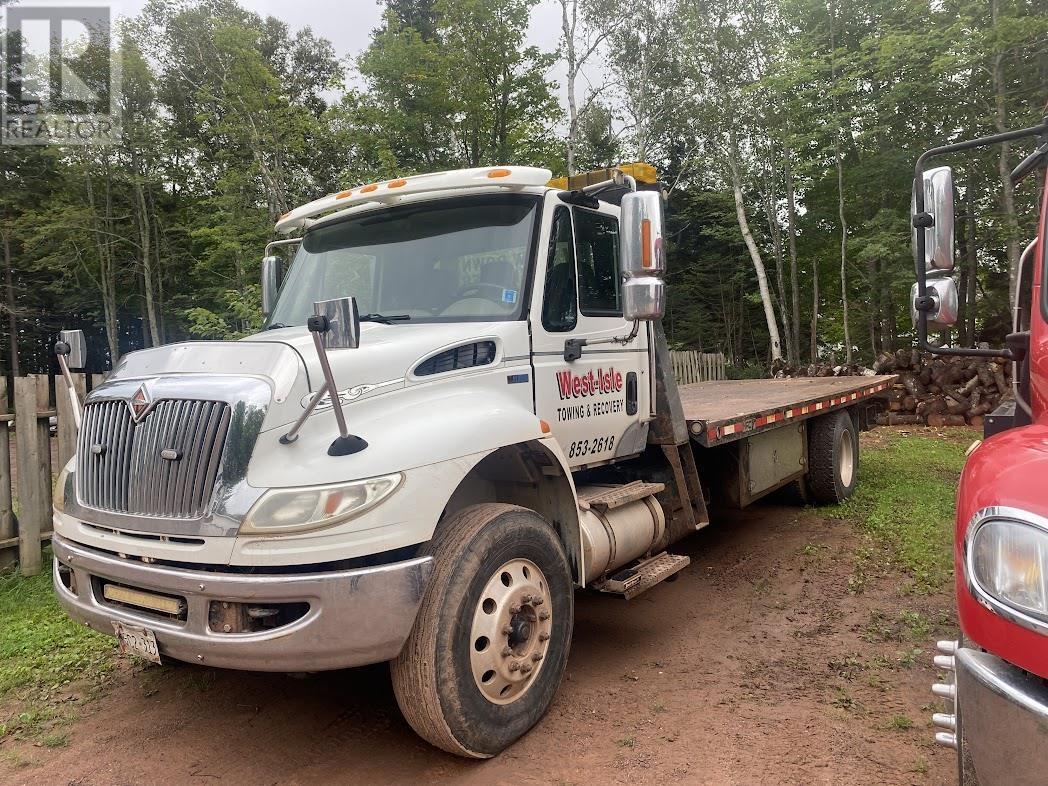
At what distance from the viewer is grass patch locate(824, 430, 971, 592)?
18.7 ft

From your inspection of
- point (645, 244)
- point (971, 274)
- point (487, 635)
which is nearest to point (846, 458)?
point (645, 244)

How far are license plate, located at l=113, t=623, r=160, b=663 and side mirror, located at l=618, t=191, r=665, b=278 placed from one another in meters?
2.71

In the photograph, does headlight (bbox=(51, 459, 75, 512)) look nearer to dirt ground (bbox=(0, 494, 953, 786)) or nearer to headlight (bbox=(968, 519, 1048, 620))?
dirt ground (bbox=(0, 494, 953, 786))

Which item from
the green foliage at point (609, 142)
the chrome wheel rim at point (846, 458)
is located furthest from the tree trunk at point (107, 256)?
the chrome wheel rim at point (846, 458)

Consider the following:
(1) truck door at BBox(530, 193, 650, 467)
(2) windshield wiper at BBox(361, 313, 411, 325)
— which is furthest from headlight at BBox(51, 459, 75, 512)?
(1) truck door at BBox(530, 193, 650, 467)

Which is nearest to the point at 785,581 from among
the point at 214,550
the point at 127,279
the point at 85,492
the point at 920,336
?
the point at 920,336

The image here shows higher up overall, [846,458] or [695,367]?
[695,367]

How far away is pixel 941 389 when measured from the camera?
14453mm

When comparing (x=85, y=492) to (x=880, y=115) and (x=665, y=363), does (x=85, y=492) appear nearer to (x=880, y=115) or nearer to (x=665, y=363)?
(x=665, y=363)

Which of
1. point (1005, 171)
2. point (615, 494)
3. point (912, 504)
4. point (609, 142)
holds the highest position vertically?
point (609, 142)

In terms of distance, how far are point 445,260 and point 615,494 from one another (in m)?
1.67

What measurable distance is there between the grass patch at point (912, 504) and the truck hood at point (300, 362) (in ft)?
12.6

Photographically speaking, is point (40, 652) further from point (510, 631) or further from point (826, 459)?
point (826, 459)

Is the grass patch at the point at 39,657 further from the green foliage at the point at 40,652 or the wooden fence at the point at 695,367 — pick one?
the wooden fence at the point at 695,367
